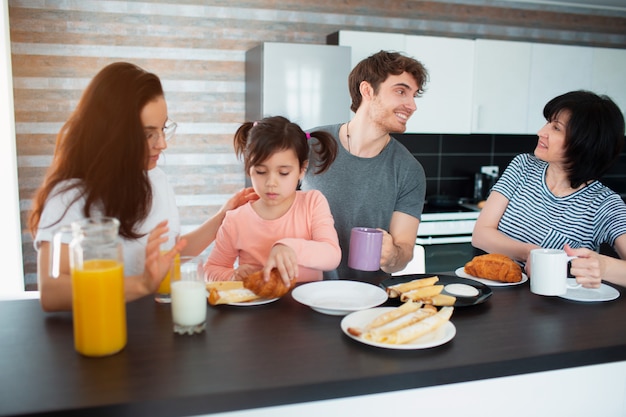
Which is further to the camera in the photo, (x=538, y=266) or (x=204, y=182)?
(x=204, y=182)

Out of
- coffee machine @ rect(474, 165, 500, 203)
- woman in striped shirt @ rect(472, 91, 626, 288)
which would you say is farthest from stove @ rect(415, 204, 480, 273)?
woman in striped shirt @ rect(472, 91, 626, 288)

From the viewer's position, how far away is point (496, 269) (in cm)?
164

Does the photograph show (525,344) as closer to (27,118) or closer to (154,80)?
(154,80)

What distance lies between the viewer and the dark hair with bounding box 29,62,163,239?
4.17 feet

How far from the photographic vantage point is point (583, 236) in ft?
6.28

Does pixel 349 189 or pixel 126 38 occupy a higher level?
pixel 126 38

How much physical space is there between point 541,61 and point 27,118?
3.61 metres

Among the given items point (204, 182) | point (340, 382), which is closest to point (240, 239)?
point (340, 382)

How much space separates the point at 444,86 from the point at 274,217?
8.67 feet

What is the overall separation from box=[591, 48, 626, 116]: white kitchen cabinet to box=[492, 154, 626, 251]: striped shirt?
2844 millimetres

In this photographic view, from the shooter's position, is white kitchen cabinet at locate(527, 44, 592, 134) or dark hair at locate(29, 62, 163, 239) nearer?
dark hair at locate(29, 62, 163, 239)

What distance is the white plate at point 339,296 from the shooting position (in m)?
1.34

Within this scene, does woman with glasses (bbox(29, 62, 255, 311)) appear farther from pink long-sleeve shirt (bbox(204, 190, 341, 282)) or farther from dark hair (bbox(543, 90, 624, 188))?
dark hair (bbox(543, 90, 624, 188))

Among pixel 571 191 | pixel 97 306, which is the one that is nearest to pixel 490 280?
pixel 571 191
